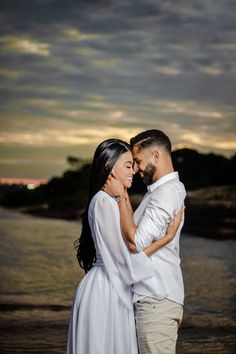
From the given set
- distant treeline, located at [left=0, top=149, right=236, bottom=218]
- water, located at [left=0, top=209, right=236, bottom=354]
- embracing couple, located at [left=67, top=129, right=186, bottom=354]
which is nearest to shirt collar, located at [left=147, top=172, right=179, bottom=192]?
embracing couple, located at [left=67, top=129, right=186, bottom=354]

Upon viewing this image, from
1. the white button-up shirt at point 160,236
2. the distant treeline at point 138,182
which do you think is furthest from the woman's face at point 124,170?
the distant treeline at point 138,182

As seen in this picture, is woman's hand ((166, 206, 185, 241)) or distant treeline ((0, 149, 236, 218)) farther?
distant treeline ((0, 149, 236, 218))

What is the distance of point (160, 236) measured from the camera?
8.59ft

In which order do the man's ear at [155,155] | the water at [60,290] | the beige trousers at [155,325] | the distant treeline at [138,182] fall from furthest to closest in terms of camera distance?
the distant treeline at [138,182]
the water at [60,290]
the man's ear at [155,155]
the beige trousers at [155,325]

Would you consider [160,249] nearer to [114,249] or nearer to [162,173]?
[114,249]

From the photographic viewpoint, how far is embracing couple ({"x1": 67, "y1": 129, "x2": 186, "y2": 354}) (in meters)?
2.58

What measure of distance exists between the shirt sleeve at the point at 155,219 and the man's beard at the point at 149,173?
0.10 meters

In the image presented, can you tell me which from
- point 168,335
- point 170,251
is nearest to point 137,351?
point 168,335

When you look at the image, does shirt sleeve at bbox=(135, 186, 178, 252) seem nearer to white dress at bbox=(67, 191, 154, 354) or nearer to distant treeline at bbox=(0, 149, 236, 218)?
white dress at bbox=(67, 191, 154, 354)

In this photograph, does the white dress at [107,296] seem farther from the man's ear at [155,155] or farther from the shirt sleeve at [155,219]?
the man's ear at [155,155]

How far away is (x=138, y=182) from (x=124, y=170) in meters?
9.13

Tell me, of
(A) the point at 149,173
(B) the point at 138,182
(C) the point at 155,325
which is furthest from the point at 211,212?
(C) the point at 155,325

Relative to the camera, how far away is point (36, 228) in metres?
20.7

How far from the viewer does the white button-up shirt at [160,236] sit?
258 cm
